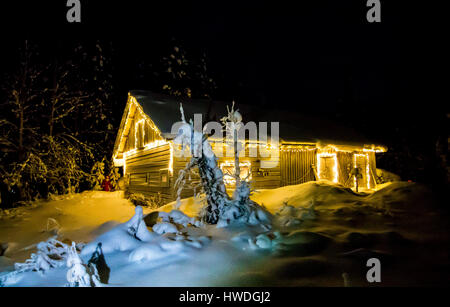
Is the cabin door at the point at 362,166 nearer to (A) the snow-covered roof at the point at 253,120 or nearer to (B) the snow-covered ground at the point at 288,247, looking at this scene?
(A) the snow-covered roof at the point at 253,120

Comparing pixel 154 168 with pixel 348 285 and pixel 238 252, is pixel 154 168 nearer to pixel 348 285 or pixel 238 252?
pixel 238 252

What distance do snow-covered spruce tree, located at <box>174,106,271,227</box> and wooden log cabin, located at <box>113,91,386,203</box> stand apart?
3.45 m

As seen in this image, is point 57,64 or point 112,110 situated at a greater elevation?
point 57,64

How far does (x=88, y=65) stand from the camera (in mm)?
22641

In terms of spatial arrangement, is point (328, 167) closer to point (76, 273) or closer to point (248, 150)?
point (248, 150)

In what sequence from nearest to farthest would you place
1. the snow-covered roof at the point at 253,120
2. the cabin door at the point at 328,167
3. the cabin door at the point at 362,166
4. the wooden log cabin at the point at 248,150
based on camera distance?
the wooden log cabin at the point at 248,150, the snow-covered roof at the point at 253,120, the cabin door at the point at 328,167, the cabin door at the point at 362,166

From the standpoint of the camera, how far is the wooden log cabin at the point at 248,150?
11.9 metres

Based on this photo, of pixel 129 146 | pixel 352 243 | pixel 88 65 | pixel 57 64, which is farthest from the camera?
pixel 88 65

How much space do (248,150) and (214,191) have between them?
6054 millimetres

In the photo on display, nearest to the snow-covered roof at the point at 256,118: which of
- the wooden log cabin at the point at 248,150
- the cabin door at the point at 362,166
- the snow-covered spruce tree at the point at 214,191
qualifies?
the wooden log cabin at the point at 248,150

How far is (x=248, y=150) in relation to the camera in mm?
12891

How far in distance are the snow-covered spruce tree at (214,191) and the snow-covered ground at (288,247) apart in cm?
45
